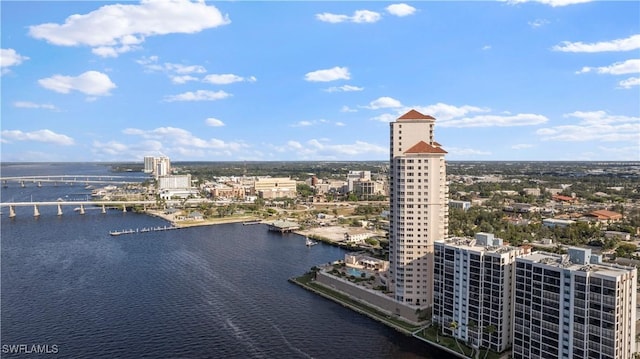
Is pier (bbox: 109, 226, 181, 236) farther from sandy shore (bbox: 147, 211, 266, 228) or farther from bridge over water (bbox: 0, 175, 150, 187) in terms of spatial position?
bridge over water (bbox: 0, 175, 150, 187)

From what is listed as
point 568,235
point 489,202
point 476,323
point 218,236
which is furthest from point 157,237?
point 489,202

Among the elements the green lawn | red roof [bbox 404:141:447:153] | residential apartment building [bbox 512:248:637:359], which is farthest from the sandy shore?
residential apartment building [bbox 512:248:637:359]

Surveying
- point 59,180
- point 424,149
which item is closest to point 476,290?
point 424,149

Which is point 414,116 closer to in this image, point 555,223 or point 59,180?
point 555,223

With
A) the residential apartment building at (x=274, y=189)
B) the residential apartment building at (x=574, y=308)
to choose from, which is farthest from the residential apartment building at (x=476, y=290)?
the residential apartment building at (x=274, y=189)

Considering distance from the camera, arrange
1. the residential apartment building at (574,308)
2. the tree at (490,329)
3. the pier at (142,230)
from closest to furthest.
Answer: the residential apartment building at (574,308) < the tree at (490,329) < the pier at (142,230)

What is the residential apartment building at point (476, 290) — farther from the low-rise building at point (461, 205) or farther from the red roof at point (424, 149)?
the low-rise building at point (461, 205)

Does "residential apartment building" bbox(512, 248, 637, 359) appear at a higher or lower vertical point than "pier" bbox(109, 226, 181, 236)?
higher
